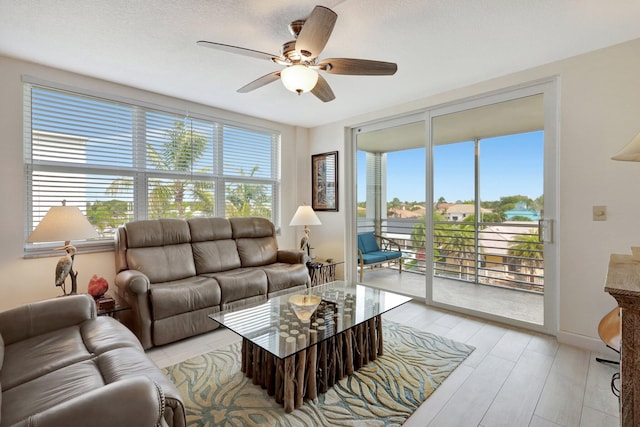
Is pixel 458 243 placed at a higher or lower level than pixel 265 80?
lower

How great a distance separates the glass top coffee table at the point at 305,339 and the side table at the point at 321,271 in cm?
137

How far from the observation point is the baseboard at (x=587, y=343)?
2.45m

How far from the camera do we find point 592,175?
→ 2.55 metres

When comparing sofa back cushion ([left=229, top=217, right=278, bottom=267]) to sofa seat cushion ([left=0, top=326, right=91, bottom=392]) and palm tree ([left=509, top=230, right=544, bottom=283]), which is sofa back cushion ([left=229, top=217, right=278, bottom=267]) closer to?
sofa seat cushion ([left=0, top=326, right=91, bottom=392])

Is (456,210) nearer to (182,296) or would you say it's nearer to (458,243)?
(458,243)

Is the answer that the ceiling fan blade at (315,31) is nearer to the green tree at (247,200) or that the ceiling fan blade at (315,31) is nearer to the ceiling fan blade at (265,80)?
the ceiling fan blade at (265,80)

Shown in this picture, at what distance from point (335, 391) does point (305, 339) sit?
1.50 ft

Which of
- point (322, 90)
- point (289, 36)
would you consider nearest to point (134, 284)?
point (322, 90)

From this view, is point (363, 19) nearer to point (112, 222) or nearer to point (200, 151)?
point (200, 151)

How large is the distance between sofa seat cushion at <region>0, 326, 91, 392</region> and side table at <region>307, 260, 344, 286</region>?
2.59m

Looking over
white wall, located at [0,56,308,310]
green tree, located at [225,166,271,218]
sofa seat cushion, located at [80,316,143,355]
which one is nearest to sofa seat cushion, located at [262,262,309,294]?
green tree, located at [225,166,271,218]

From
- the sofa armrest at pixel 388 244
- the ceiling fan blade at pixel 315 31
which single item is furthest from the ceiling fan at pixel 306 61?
the sofa armrest at pixel 388 244

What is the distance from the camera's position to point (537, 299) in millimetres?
3105

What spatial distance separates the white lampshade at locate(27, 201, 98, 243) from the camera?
2289 millimetres
